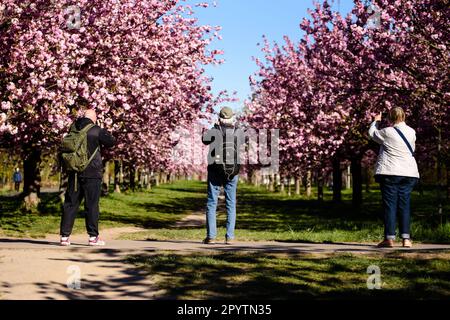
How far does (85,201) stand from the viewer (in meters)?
9.44

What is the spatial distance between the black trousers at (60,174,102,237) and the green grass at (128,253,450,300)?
150 centimetres

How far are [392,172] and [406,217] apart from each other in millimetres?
733

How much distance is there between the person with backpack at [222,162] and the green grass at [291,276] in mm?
1673

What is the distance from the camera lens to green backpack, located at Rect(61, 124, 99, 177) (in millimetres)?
9188

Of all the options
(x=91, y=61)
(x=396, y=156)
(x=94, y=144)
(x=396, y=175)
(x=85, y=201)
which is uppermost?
(x=91, y=61)

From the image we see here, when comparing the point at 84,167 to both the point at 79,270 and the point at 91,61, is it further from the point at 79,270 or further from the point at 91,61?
the point at 91,61

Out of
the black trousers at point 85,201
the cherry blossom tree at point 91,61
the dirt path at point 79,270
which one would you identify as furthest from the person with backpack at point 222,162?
the cherry blossom tree at point 91,61

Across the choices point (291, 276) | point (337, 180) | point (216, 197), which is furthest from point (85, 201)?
point (337, 180)

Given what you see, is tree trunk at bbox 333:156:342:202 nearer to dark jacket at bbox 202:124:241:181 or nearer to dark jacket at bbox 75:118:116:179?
dark jacket at bbox 202:124:241:181

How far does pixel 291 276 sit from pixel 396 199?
106 inches

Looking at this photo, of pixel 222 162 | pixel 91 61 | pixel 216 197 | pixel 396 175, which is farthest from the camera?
pixel 91 61

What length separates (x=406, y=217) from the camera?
899 cm

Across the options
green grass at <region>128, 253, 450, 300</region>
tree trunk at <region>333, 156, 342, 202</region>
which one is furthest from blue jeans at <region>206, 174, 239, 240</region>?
tree trunk at <region>333, 156, 342, 202</region>
